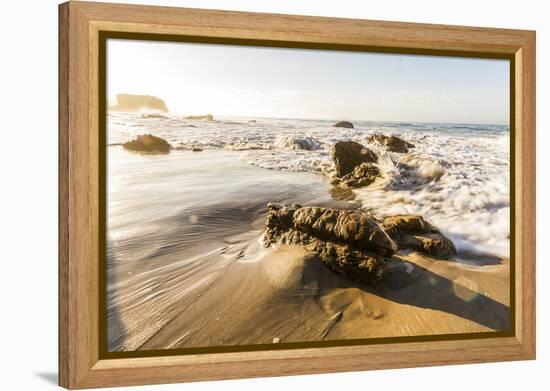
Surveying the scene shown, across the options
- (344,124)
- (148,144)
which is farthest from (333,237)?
(148,144)

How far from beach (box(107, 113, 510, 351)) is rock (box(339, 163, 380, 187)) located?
36 mm

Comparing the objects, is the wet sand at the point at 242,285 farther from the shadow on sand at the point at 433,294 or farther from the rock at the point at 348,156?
the rock at the point at 348,156

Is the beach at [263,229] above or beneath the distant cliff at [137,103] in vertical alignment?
beneath

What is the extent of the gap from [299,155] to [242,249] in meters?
0.54

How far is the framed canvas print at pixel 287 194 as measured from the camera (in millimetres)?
4094

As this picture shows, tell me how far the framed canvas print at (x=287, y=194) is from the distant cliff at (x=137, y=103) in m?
0.01

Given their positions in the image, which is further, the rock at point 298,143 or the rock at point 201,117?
the rock at point 298,143

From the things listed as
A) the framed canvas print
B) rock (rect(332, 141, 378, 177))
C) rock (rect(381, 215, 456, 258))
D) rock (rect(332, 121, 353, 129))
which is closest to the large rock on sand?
the framed canvas print

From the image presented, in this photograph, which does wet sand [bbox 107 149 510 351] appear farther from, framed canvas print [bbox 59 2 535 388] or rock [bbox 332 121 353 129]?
rock [bbox 332 121 353 129]

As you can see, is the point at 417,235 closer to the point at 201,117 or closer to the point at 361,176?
the point at 361,176

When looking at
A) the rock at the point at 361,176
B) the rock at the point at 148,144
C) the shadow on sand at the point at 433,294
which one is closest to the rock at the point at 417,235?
the shadow on sand at the point at 433,294

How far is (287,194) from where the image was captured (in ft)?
14.6

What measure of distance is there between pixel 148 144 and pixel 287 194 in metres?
0.70

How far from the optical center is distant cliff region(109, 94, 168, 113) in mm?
4148
